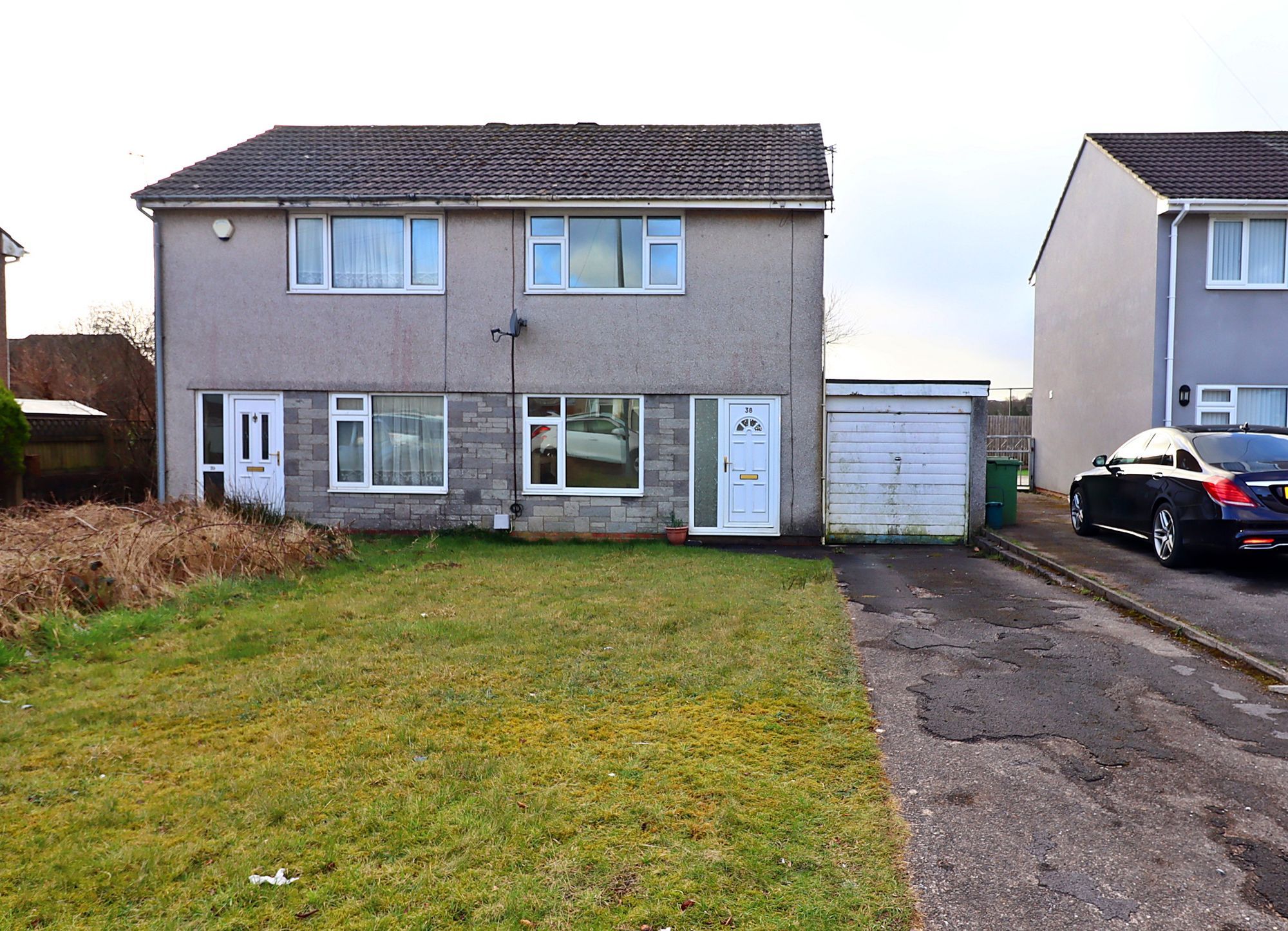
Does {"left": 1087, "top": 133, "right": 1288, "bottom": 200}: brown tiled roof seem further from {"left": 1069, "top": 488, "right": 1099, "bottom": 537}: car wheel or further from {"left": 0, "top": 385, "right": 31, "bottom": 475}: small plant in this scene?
{"left": 0, "top": 385, "right": 31, "bottom": 475}: small plant

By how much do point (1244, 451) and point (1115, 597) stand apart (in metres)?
2.88

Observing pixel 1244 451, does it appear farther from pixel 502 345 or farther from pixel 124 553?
pixel 124 553

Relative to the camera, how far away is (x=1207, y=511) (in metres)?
9.82

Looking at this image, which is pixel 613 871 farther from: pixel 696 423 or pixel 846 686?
pixel 696 423

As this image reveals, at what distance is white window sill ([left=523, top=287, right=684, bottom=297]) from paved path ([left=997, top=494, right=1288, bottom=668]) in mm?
6330

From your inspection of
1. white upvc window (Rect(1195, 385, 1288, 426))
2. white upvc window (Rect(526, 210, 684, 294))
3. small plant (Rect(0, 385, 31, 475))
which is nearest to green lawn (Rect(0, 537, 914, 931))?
white upvc window (Rect(526, 210, 684, 294))

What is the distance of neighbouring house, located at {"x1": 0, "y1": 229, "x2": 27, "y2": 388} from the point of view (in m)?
20.0

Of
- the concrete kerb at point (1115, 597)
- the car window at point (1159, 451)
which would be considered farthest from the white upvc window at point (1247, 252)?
the concrete kerb at point (1115, 597)

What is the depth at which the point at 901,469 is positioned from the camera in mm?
14164

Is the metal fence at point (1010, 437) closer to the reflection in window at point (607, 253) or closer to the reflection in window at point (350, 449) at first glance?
the reflection in window at point (607, 253)

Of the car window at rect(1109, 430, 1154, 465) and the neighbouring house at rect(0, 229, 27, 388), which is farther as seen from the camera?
the neighbouring house at rect(0, 229, 27, 388)

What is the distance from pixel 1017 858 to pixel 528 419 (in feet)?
37.2

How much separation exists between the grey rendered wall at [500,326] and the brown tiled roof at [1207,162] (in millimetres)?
6773

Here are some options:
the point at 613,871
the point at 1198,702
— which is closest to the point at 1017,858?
the point at 613,871
